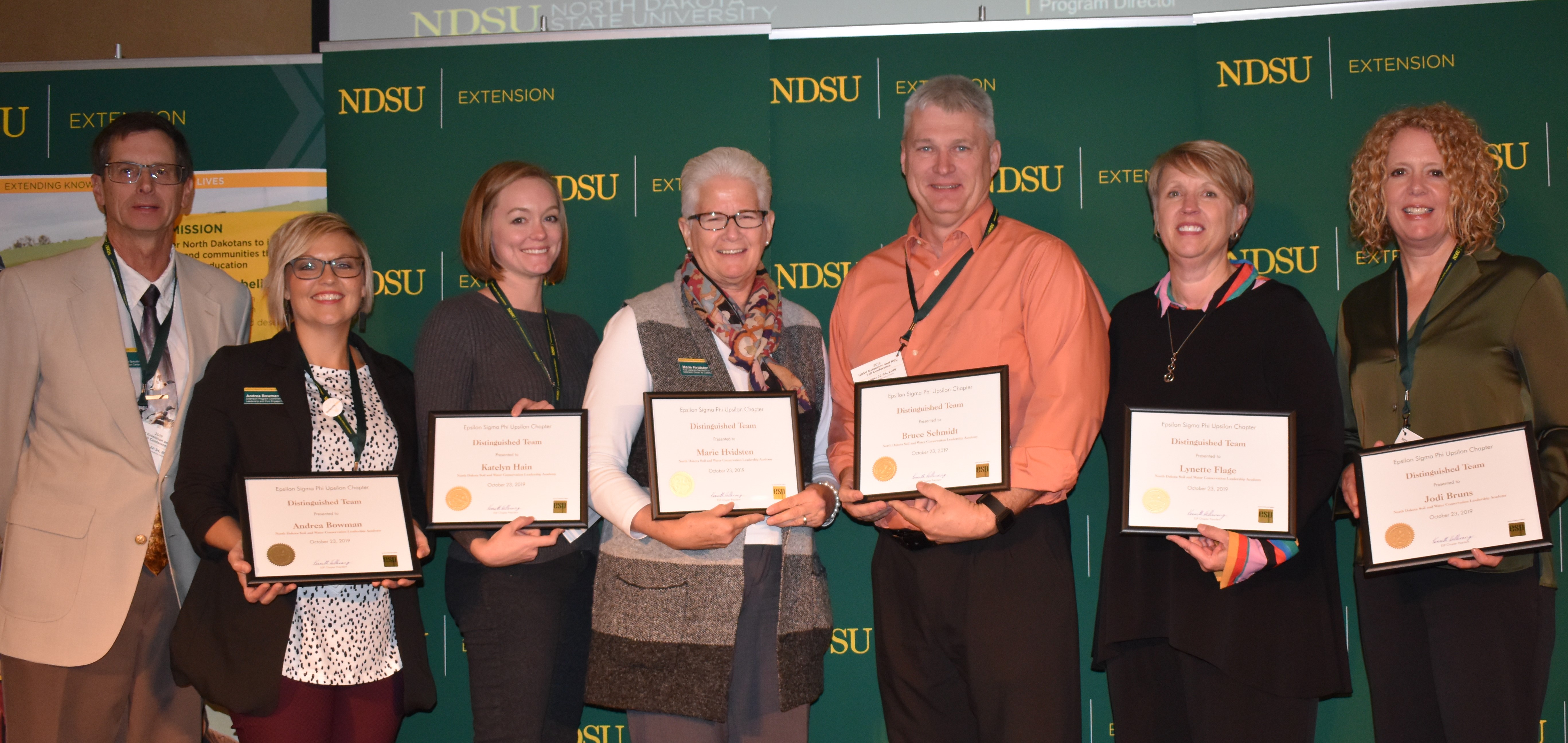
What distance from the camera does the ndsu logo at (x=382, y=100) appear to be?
3.81 m

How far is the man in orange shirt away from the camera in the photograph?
2385 millimetres

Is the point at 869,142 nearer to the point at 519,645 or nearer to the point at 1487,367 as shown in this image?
the point at 1487,367

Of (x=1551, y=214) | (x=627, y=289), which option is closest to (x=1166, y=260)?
(x=1551, y=214)

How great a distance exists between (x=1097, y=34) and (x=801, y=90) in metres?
1.16

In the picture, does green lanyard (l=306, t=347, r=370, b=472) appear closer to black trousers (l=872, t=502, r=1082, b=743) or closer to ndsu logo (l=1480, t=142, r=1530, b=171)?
black trousers (l=872, t=502, r=1082, b=743)

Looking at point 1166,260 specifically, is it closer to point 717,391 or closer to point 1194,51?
point 1194,51

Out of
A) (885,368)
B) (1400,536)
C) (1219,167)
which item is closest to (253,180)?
(885,368)

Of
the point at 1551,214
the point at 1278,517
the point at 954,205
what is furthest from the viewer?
the point at 1551,214

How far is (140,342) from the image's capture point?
304cm

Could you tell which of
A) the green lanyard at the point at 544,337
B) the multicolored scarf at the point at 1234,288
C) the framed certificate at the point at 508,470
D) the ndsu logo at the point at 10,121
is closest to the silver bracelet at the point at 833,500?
the framed certificate at the point at 508,470

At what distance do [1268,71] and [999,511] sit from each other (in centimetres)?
236

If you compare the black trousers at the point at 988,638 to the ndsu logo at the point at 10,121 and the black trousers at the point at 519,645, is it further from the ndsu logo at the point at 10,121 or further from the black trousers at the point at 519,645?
the ndsu logo at the point at 10,121

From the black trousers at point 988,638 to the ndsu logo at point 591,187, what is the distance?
1.94 meters

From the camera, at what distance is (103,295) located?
120 inches
